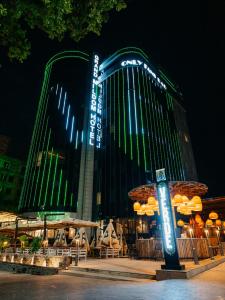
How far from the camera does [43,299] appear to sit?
5.00m

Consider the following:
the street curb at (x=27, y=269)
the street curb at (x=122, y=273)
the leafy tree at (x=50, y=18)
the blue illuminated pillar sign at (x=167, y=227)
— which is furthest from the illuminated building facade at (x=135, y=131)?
the leafy tree at (x=50, y=18)

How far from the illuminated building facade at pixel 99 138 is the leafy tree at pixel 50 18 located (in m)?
24.7

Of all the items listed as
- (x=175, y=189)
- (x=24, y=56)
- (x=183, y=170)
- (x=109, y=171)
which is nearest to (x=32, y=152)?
(x=109, y=171)

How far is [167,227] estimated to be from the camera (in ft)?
27.0

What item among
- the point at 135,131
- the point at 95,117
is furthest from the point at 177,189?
the point at 135,131

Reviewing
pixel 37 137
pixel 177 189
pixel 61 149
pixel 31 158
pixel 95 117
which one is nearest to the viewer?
pixel 177 189

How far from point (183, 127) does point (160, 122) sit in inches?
482

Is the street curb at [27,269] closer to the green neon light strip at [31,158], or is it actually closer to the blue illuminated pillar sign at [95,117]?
the blue illuminated pillar sign at [95,117]

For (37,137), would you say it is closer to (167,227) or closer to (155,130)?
(155,130)

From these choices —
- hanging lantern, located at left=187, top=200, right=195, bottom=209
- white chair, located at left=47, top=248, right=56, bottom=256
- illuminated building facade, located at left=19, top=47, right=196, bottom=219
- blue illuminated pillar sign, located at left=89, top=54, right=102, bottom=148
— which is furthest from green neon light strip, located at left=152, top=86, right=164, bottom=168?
white chair, located at left=47, top=248, right=56, bottom=256

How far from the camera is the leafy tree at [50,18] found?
5.93 m

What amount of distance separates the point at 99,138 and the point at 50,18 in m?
26.9

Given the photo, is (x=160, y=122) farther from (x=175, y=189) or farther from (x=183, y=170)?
(x=175, y=189)

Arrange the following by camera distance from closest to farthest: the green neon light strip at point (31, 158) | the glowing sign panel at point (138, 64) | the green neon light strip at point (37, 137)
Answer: the green neon light strip at point (31, 158)
the green neon light strip at point (37, 137)
the glowing sign panel at point (138, 64)
